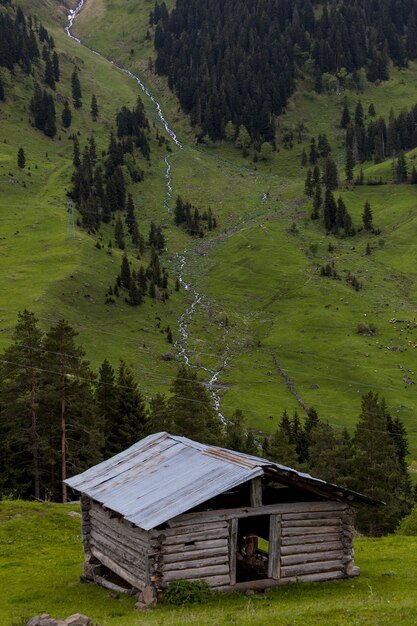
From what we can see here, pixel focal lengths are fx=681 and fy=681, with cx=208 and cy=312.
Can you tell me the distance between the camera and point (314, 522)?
27641mm

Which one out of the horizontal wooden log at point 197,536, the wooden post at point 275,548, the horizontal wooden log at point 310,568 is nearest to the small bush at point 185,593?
the horizontal wooden log at point 197,536

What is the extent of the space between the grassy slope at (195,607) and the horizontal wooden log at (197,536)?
214cm

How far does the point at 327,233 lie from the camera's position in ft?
587

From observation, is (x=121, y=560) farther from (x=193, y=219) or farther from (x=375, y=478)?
(x=193, y=219)

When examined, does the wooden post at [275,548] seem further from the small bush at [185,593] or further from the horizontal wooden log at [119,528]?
the horizontal wooden log at [119,528]

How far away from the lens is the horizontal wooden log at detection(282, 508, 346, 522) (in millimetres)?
27047

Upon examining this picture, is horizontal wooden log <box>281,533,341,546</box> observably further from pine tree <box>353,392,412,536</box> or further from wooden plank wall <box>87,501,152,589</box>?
pine tree <box>353,392,412,536</box>

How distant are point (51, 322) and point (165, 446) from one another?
84.3 meters

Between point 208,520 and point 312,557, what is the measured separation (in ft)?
16.5

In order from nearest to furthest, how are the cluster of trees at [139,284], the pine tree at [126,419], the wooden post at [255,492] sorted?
the wooden post at [255,492], the pine tree at [126,419], the cluster of trees at [139,284]

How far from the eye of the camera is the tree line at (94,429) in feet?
182

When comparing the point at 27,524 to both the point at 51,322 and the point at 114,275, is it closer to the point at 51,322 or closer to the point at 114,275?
the point at 51,322

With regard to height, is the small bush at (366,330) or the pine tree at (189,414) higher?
the pine tree at (189,414)

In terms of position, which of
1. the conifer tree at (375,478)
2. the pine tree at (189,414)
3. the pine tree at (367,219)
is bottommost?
the conifer tree at (375,478)
